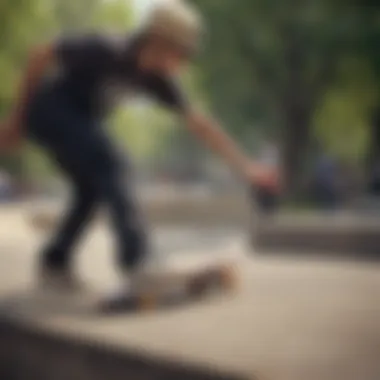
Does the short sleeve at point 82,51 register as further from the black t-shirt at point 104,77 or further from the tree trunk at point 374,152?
the tree trunk at point 374,152

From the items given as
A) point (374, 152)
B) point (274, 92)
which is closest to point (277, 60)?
point (274, 92)

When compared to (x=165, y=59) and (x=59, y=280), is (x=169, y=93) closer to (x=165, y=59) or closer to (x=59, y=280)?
(x=165, y=59)

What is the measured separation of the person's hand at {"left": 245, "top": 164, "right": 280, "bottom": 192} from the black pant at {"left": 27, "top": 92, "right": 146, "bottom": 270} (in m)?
0.12

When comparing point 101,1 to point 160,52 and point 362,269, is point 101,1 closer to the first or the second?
point 160,52

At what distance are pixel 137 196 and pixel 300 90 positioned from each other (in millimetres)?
198

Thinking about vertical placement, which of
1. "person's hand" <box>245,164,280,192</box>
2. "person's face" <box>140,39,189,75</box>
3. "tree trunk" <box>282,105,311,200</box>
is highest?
"person's face" <box>140,39,189,75</box>

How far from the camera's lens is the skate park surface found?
63 cm

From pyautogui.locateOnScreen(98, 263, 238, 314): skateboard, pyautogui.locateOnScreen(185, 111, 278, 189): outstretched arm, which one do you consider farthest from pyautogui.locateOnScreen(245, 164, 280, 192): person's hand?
pyautogui.locateOnScreen(98, 263, 238, 314): skateboard

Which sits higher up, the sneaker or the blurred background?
the blurred background

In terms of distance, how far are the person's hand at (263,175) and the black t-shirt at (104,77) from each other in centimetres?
9

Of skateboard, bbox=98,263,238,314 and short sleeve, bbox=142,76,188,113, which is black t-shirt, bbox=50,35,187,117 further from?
skateboard, bbox=98,263,238,314

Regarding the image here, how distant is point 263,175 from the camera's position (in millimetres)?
753

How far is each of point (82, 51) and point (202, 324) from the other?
0.30 meters

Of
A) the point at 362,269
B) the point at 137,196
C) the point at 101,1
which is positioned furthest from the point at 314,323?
the point at 101,1
